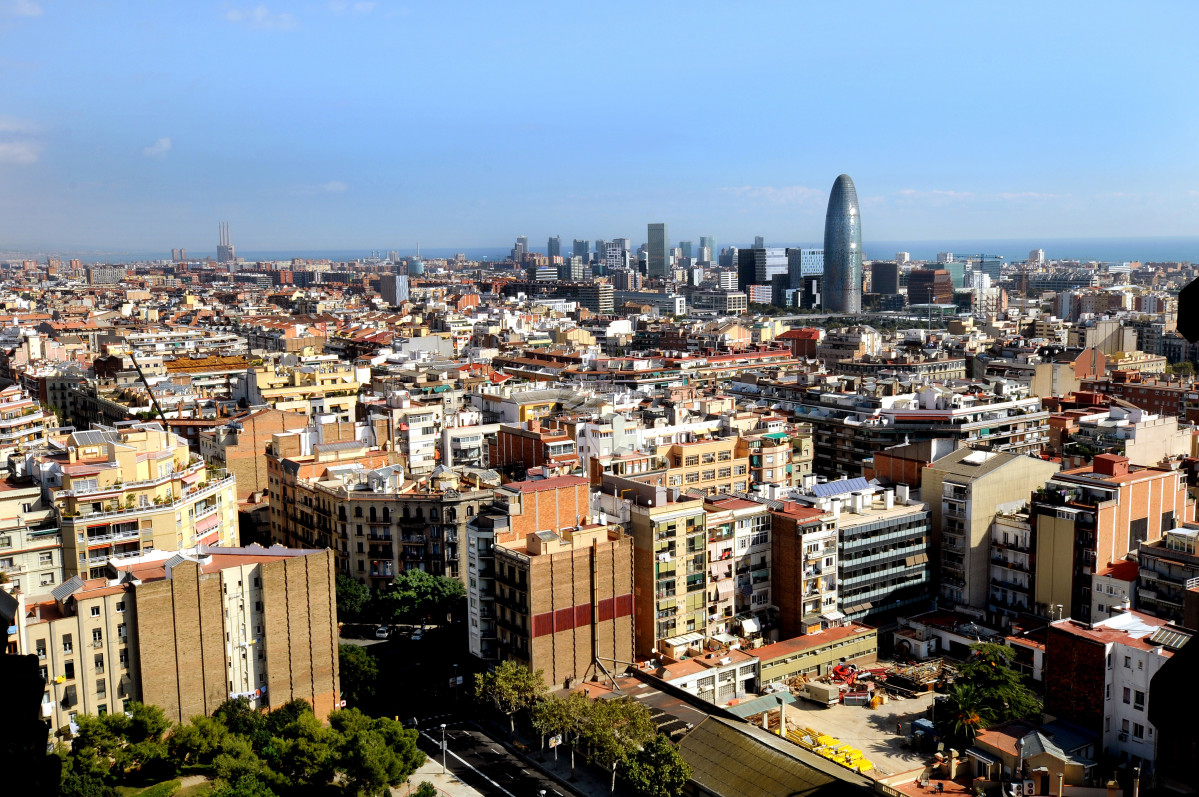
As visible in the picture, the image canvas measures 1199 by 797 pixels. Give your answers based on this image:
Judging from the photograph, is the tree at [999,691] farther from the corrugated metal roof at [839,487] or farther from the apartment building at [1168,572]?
the corrugated metal roof at [839,487]

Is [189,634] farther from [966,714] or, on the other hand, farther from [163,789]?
[966,714]

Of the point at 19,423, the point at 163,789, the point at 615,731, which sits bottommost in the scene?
the point at 163,789

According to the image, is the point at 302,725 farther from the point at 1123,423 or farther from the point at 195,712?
the point at 1123,423

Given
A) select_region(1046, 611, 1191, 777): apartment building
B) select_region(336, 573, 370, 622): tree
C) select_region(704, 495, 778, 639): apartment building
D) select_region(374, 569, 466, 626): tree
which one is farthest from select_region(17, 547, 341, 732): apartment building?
select_region(1046, 611, 1191, 777): apartment building

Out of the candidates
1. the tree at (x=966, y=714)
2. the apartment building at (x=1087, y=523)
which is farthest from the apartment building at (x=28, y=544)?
the apartment building at (x=1087, y=523)

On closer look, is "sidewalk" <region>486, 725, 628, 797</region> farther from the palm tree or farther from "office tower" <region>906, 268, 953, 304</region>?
"office tower" <region>906, 268, 953, 304</region>

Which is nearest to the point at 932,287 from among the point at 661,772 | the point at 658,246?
the point at 658,246
